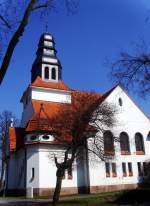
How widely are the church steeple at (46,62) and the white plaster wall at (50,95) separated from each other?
2113 millimetres

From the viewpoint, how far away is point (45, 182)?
35.2 m

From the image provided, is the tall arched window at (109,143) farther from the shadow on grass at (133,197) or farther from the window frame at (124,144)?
the shadow on grass at (133,197)

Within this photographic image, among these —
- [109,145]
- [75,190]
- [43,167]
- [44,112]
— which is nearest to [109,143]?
[109,145]

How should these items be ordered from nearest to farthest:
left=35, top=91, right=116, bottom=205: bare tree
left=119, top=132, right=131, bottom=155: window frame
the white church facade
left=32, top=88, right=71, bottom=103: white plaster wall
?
1. left=35, top=91, right=116, bottom=205: bare tree
2. the white church facade
3. left=119, top=132, right=131, bottom=155: window frame
4. left=32, top=88, right=71, bottom=103: white plaster wall

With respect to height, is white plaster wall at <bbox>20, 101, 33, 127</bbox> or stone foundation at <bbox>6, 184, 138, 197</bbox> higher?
white plaster wall at <bbox>20, 101, 33, 127</bbox>

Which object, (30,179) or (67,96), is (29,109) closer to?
(67,96)

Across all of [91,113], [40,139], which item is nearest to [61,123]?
[91,113]

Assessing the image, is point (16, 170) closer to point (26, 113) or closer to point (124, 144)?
point (26, 113)

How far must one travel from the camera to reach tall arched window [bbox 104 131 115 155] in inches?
1467

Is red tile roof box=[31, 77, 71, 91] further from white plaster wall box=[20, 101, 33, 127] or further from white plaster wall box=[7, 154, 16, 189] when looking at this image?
white plaster wall box=[7, 154, 16, 189]

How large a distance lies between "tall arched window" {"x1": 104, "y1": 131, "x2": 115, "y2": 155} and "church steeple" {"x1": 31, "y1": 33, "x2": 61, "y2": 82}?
42.7 feet

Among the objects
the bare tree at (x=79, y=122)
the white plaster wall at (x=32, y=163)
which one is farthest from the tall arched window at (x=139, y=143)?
the white plaster wall at (x=32, y=163)

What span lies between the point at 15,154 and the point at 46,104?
812 centimetres

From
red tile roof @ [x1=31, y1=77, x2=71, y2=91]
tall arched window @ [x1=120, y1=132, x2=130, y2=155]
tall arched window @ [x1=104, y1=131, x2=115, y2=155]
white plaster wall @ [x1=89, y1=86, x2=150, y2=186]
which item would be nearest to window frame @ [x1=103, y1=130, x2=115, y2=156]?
Answer: tall arched window @ [x1=104, y1=131, x2=115, y2=155]
